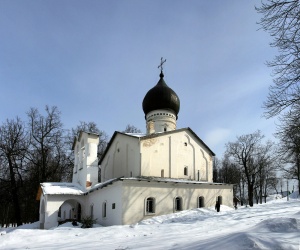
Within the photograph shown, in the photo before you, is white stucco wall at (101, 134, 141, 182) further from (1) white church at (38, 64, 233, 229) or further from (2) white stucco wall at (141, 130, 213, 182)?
(2) white stucco wall at (141, 130, 213, 182)

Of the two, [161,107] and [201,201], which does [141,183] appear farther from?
[161,107]

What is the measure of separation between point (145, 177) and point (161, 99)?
8621 millimetres

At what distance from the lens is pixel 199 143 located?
28.1 meters

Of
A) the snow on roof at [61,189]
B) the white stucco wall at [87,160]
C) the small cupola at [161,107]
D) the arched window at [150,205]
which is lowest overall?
the arched window at [150,205]

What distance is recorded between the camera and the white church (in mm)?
21500

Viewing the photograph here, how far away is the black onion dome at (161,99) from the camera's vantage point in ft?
95.7

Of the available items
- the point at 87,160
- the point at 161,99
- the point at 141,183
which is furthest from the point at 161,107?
the point at 141,183

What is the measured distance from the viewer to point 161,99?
29141 mm

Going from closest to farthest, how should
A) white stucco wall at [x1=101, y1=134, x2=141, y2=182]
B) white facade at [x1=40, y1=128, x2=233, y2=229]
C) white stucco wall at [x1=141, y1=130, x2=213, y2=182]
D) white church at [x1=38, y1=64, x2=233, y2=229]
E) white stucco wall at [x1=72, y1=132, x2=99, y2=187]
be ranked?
1. white facade at [x1=40, y1=128, x2=233, y2=229]
2. white church at [x1=38, y1=64, x2=233, y2=229]
3. white stucco wall at [x1=141, y1=130, x2=213, y2=182]
4. white stucco wall at [x1=101, y1=134, x2=141, y2=182]
5. white stucco wall at [x1=72, y1=132, x2=99, y2=187]

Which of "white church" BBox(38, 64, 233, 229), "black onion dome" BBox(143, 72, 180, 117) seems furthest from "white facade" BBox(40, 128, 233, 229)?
"black onion dome" BBox(143, 72, 180, 117)

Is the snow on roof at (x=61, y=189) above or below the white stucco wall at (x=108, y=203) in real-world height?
above

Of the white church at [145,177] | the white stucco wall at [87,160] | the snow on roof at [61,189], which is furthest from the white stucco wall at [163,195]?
the snow on roof at [61,189]

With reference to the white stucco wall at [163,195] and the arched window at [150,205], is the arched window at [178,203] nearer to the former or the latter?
the white stucco wall at [163,195]

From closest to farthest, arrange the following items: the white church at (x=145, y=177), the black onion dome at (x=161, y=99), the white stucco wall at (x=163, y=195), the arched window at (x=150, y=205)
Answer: the white stucco wall at (x=163, y=195)
the white church at (x=145, y=177)
the arched window at (x=150, y=205)
the black onion dome at (x=161, y=99)
